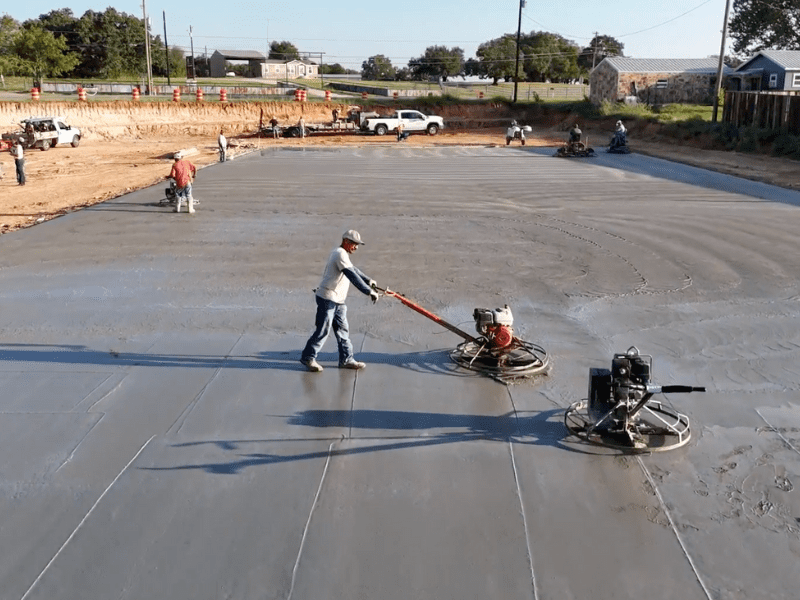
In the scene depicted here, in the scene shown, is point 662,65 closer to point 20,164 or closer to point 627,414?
point 20,164

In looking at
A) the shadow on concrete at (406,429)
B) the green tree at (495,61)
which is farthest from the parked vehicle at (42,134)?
the green tree at (495,61)

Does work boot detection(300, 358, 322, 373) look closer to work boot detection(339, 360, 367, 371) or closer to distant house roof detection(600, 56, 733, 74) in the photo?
work boot detection(339, 360, 367, 371)

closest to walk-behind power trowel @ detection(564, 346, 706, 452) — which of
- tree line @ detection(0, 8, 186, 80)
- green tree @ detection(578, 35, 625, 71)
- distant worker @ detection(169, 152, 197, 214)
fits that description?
distant worker @ detection(169, 152, 197, 214)

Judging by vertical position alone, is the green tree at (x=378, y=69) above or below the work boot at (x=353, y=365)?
above

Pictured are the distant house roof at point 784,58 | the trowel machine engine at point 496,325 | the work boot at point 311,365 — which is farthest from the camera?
the distant house roof at point 784,58

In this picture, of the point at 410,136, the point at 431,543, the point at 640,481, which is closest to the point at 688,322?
the point at 640,481

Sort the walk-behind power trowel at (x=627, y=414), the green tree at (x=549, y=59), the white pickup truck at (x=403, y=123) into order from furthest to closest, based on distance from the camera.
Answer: the green tree at (x=549, y=59) → the white pickup truck at (x=403, y=123) → the walk-behind power trowel at (x=627, y=414)

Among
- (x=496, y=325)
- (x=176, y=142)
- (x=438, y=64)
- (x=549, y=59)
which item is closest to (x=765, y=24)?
Result: (x=549, y=59)

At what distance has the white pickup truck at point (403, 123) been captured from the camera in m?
48.2

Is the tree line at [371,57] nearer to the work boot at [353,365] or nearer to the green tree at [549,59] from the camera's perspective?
the green tree at [549,59]

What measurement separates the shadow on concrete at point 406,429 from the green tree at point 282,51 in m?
127

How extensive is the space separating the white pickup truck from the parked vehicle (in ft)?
55.5

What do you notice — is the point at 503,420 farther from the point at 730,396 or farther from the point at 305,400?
the point at 730,396

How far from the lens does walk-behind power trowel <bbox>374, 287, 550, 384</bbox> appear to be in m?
8.95
